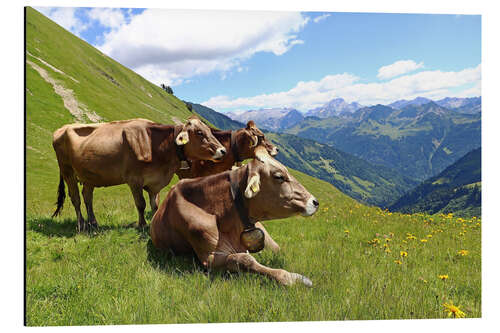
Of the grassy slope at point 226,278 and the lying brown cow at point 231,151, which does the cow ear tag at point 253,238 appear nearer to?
the grassy slope at point 226,278

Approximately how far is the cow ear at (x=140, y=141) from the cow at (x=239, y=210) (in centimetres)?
253

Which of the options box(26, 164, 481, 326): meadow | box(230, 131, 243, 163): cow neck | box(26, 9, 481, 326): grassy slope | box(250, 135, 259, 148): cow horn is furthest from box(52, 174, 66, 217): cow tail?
box(250, 135, 259, 148): cow horn

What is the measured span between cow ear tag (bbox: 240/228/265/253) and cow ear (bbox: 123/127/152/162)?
3.67m

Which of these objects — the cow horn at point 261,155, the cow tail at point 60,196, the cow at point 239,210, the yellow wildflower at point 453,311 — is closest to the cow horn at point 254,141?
the cow at point 239,210

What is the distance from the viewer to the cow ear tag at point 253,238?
4.29 m

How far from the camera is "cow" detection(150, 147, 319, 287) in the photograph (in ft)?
13.8

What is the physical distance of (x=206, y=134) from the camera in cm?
689

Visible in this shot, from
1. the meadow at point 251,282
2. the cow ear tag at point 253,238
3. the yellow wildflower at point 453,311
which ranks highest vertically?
the cow ear tag at point 253,238

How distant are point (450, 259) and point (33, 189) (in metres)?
8.69

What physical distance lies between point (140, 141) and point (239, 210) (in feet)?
12.3

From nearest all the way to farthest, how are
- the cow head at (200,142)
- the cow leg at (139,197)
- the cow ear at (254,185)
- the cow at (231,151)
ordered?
1. the cow ear at (254,185)
2. the cow head at (200,142)
3. the cow leg at (139,197)
4. the cow at (231,151)
